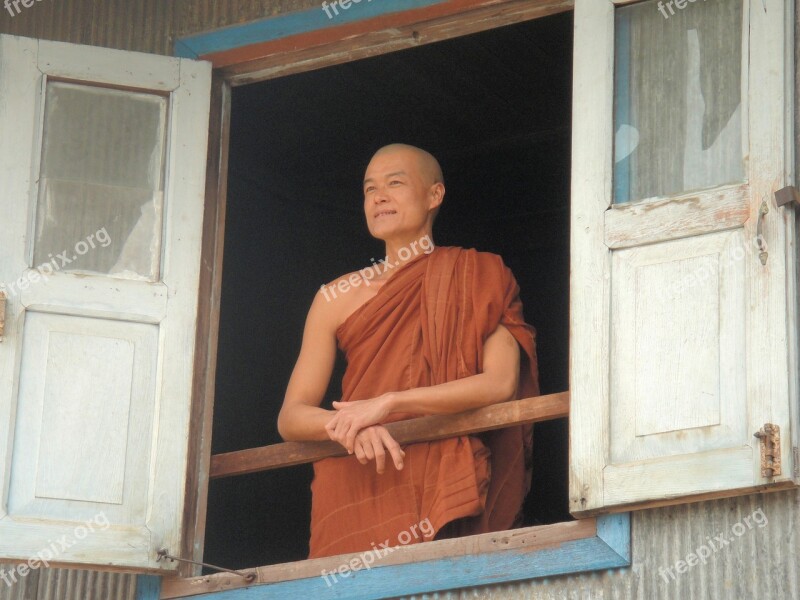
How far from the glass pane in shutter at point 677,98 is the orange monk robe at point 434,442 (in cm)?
95

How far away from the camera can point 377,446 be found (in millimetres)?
5906

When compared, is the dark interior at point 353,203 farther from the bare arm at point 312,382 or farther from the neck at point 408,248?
the bare arm at point 312,382

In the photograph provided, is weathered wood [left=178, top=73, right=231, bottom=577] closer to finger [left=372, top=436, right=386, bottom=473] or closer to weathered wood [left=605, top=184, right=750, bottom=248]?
finger [left=372, top=436, right=386, bottom=473]

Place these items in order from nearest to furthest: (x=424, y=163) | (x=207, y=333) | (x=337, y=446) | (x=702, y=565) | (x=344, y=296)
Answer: (x=702, y=565)
(x=337, y=446)
(x=207, y=333)
(x=344, y=296)
(x=424, y=163)

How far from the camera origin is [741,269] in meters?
5.27

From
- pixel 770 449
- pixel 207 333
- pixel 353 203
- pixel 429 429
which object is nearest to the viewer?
pixel 770 449

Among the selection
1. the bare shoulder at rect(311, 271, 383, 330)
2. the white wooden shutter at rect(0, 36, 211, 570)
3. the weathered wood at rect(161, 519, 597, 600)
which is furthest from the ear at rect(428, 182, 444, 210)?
the weathered wood at rect(161, 519, 597, 600)

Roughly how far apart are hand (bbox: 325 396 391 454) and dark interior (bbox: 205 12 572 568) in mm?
2390

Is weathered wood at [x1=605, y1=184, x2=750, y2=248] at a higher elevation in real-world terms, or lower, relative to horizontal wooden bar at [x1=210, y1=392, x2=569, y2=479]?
higher

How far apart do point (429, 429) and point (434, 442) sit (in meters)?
0.11

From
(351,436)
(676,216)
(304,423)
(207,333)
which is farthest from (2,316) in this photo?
(676,216)

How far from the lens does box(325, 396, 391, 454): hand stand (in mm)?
5961

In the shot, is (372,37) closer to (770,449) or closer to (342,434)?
(342,434)

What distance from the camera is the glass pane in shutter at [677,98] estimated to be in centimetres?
551
